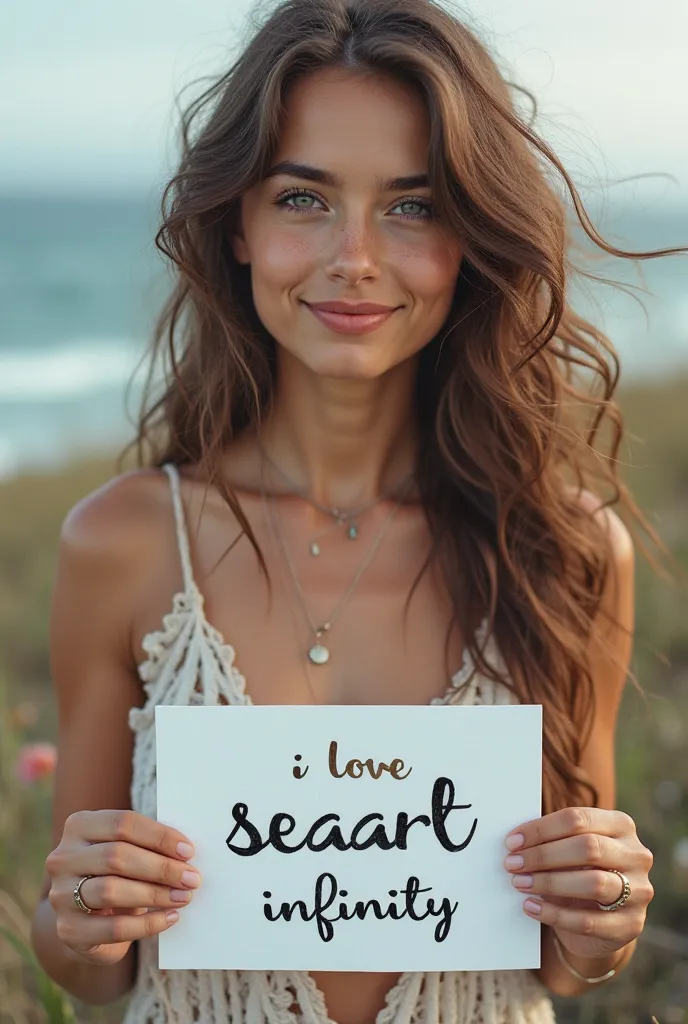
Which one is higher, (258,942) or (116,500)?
(116,500)

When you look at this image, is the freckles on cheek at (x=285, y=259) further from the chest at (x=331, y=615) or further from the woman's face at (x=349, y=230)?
the chest at (x=331, y=615)

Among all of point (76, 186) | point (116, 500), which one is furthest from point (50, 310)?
point (116, 500)

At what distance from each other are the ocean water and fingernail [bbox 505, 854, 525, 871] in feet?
2.97

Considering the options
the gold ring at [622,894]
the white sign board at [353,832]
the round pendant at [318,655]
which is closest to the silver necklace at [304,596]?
the round pendant at [318,655]

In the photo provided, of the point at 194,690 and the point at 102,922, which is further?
the point at 194,690

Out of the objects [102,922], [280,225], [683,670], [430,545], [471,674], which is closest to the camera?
[102,922]

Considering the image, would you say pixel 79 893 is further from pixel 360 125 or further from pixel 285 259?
pixel 360 125

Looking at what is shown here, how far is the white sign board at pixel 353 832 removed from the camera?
55.1 inches

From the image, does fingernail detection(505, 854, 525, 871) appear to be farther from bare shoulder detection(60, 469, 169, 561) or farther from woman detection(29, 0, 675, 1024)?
bare shoulder detection(60, 469, 169, 561)

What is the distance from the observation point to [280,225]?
1564 mm

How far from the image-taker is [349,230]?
1.51 meters

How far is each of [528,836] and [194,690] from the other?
20.6 inches

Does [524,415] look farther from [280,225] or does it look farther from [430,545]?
[280,225]

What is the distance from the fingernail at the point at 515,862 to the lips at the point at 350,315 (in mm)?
698
